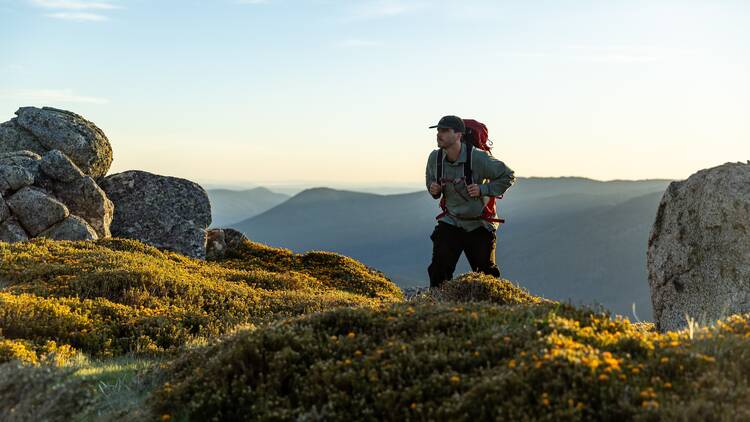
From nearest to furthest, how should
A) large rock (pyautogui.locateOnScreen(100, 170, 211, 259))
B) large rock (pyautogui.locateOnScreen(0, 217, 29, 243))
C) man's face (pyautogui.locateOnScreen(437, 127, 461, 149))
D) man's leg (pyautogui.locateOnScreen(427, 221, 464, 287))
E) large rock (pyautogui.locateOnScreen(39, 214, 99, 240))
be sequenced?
man's face (pyautogui.locateOnScreen(437, 127, 461, 149)), man's leg (pyautogui.locateOnScreen(427, 221, 464, 287)), large rock (pyautogui.locateOnScreen(0, 217, 29, 243)), large rock (pyautogui.locateOnScreen(39, 214, 99, 240)), large rock (pyautogui.locateOnScreen(100, 170, 211, 259))

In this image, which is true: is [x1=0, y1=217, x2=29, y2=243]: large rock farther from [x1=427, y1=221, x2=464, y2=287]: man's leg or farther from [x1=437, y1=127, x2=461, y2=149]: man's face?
[x1=437, y1=127, x2=461, y2=149]: man's face

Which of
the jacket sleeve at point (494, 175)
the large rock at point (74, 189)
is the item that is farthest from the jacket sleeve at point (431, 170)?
the large rock at point (74, 189)

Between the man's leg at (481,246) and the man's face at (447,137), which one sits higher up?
the man's face at (447,137)

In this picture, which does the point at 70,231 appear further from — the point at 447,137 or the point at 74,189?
the point at 447,137

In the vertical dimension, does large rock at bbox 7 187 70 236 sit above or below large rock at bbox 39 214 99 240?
above

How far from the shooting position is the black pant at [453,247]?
1373cm

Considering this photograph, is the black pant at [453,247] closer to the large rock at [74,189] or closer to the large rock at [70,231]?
the large rock at [70,231]

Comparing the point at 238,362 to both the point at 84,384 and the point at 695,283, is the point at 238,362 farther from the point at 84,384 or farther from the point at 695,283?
the point at 695,283

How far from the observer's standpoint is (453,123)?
43.0 ft

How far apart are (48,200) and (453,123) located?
52.4 ft

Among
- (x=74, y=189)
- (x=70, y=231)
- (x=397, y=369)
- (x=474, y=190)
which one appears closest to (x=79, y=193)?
(x=74, y=189)

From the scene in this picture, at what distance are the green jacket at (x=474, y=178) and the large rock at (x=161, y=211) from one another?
562 inches

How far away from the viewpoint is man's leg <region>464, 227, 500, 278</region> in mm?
13859

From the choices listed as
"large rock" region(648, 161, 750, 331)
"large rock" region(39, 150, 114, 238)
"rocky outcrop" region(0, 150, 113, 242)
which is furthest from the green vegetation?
"large rock" region(39, 150, 114, 238)
